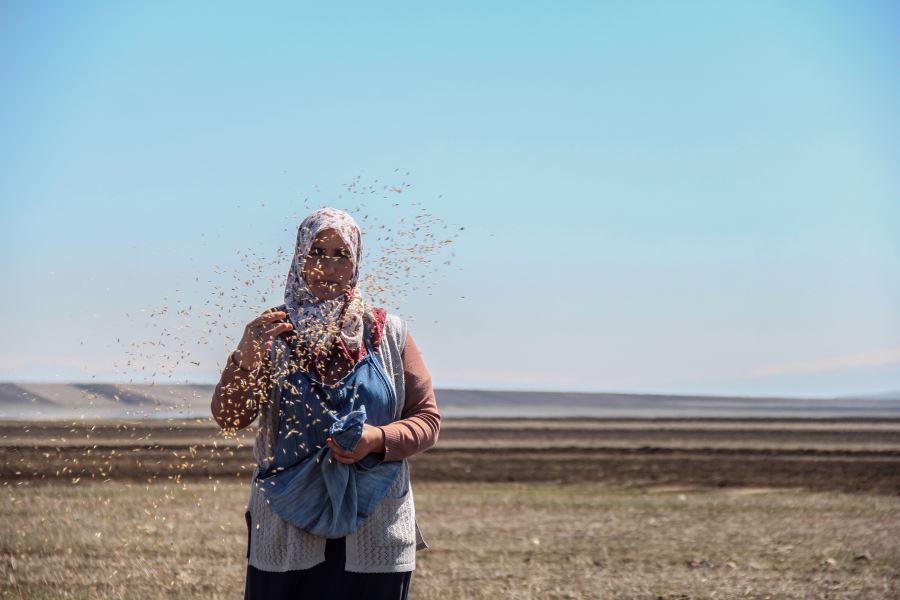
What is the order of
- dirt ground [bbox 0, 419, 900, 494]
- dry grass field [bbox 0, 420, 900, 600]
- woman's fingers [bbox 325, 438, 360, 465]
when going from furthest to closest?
dirt ground [bbox 0, 419, 900, 494], dry grass field [bbox 0, 420, 900, 600], woman's fingers [bbox 325, 438, 360, 465]

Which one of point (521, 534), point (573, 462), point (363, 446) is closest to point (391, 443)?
point (363, 446)

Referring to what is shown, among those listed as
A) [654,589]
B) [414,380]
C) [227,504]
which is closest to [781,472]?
[227,504]

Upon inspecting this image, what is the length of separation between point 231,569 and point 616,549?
3.72 m

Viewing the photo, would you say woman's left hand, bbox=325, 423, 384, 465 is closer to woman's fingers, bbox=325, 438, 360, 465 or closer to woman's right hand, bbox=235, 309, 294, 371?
woman's fingers, bbox=325, 438, 360, 465

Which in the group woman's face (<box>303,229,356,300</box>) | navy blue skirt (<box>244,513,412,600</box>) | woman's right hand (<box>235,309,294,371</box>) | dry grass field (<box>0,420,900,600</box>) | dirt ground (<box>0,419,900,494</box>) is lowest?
dirt ground (<box>0,419,900,494</box>)

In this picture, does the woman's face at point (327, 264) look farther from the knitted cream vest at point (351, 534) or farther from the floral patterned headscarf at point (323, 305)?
the knitted cream vest at point (351, 534)

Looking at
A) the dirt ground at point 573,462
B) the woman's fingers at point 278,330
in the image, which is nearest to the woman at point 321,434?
the woman's fingers at point 278,330

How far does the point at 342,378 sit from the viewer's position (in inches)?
121

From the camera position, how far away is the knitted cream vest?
3.05 m

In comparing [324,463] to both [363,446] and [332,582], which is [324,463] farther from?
[332,582]

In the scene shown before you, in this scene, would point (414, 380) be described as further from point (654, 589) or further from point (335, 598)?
point (654, 589)

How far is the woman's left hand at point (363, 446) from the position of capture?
2969mm

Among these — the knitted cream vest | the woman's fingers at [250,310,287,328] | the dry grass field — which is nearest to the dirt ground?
the dry grass field

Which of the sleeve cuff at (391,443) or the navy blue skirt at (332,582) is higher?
the sleeve cuff at (391,443)
